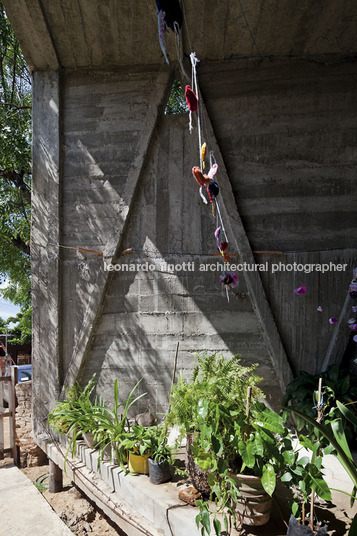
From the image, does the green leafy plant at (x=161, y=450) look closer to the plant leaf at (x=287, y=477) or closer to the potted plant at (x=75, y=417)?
the potted plant at (x=75, y=417)

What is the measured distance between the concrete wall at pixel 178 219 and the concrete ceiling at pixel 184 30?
18 centimetres

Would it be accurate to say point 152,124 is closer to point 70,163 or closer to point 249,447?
point 70,163

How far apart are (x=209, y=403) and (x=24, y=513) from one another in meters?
2.21

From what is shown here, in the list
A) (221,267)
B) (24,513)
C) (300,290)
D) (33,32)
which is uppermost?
(33,32)

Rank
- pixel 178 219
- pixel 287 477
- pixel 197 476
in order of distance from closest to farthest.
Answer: pixel 287 477 < pixel 197 476 < pixel 178 219

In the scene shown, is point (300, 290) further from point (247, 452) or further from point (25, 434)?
point (25, 434)

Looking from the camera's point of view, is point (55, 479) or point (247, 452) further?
point (55, 479)

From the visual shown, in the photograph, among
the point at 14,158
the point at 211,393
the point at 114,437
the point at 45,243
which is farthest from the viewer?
the point at 14,158

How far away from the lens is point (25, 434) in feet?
18.0

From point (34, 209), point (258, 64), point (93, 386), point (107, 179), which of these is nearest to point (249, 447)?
point (93, 386)

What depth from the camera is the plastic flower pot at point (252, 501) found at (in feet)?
7.18

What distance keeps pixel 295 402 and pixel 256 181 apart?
2.29 metres

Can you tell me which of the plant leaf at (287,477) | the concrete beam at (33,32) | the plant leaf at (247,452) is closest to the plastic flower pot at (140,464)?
the plant leaf at (247,452)

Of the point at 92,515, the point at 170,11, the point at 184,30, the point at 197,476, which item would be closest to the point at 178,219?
the point at 184,30
